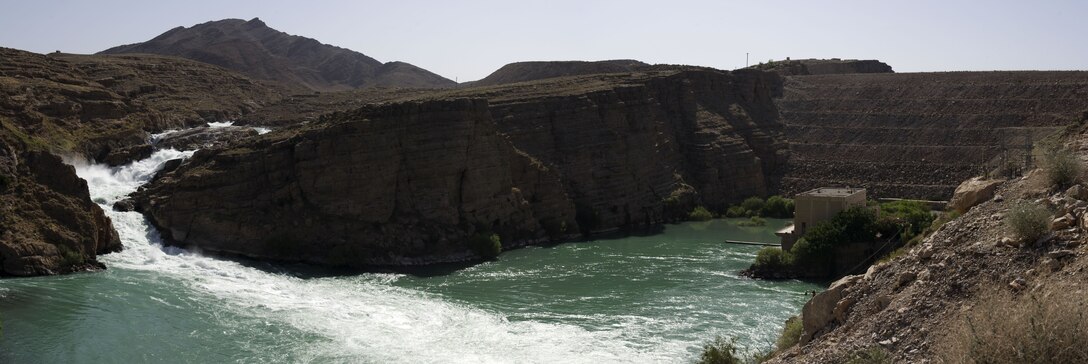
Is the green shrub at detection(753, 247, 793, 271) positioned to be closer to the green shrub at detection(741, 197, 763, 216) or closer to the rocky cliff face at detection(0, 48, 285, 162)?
the green shrub at detection(741, 197, 763, 216)

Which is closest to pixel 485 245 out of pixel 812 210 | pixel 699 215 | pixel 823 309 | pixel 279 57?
pixel 812 210

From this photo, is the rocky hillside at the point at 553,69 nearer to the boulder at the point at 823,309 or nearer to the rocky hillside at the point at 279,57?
the rocky hillside at the point at 279,57

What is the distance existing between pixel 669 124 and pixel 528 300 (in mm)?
31084

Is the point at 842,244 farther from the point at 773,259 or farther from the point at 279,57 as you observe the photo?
the point at 279,57

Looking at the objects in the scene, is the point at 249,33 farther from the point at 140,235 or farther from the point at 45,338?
the point at 45,338

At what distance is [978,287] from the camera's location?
14586 millimetres

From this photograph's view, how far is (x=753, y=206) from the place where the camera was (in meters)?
61.7

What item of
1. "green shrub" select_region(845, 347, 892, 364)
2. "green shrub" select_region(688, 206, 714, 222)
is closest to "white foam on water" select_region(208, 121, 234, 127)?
"green shrub" select_region(688, 206, 714, 222)

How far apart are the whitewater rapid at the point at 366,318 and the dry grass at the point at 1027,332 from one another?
15.9 metres

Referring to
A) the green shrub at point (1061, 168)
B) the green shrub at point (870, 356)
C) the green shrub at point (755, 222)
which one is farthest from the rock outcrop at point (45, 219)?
the green shrub at point (1061, 168)

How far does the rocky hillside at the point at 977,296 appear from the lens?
1206 cm

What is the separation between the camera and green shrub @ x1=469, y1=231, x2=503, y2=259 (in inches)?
1843

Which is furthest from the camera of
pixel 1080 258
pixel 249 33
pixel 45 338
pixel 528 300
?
pixel 249 33

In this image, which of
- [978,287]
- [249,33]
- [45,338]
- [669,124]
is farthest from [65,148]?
[249,33]
